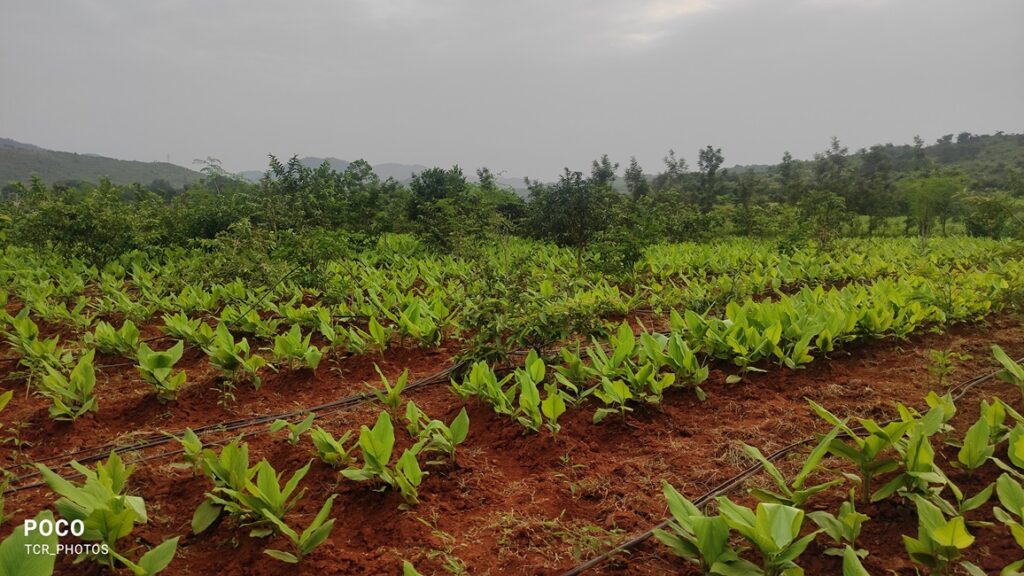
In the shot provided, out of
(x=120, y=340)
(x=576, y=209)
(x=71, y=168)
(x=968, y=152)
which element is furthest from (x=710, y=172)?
(x=71, y=168)

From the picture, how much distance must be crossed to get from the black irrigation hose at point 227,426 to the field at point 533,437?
0.02 metres

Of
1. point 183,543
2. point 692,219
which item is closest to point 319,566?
point 183,543

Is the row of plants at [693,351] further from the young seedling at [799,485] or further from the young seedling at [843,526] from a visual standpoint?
the young seedling at [843,526]

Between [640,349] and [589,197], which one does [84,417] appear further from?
[589,197]

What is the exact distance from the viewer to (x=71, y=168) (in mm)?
53281

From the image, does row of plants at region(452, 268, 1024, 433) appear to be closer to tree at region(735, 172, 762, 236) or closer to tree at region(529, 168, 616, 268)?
tree at region(529, 168, 616, 268)

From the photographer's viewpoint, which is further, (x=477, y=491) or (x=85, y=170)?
(x=85, y=170)

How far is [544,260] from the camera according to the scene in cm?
943

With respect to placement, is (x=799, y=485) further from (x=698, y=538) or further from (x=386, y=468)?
A: (x=386, y=468)

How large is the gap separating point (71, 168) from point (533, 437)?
6863 centimetres

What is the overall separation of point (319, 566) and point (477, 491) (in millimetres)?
795

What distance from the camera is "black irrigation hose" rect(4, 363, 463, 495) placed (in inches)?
116

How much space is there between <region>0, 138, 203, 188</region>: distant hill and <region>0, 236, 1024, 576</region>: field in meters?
51.7

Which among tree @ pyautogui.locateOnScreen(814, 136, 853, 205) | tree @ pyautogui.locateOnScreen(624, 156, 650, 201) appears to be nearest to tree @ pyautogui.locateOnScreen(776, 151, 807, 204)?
tree @ pyautogui.locateOnScreen(814, 136, 853, 205)
